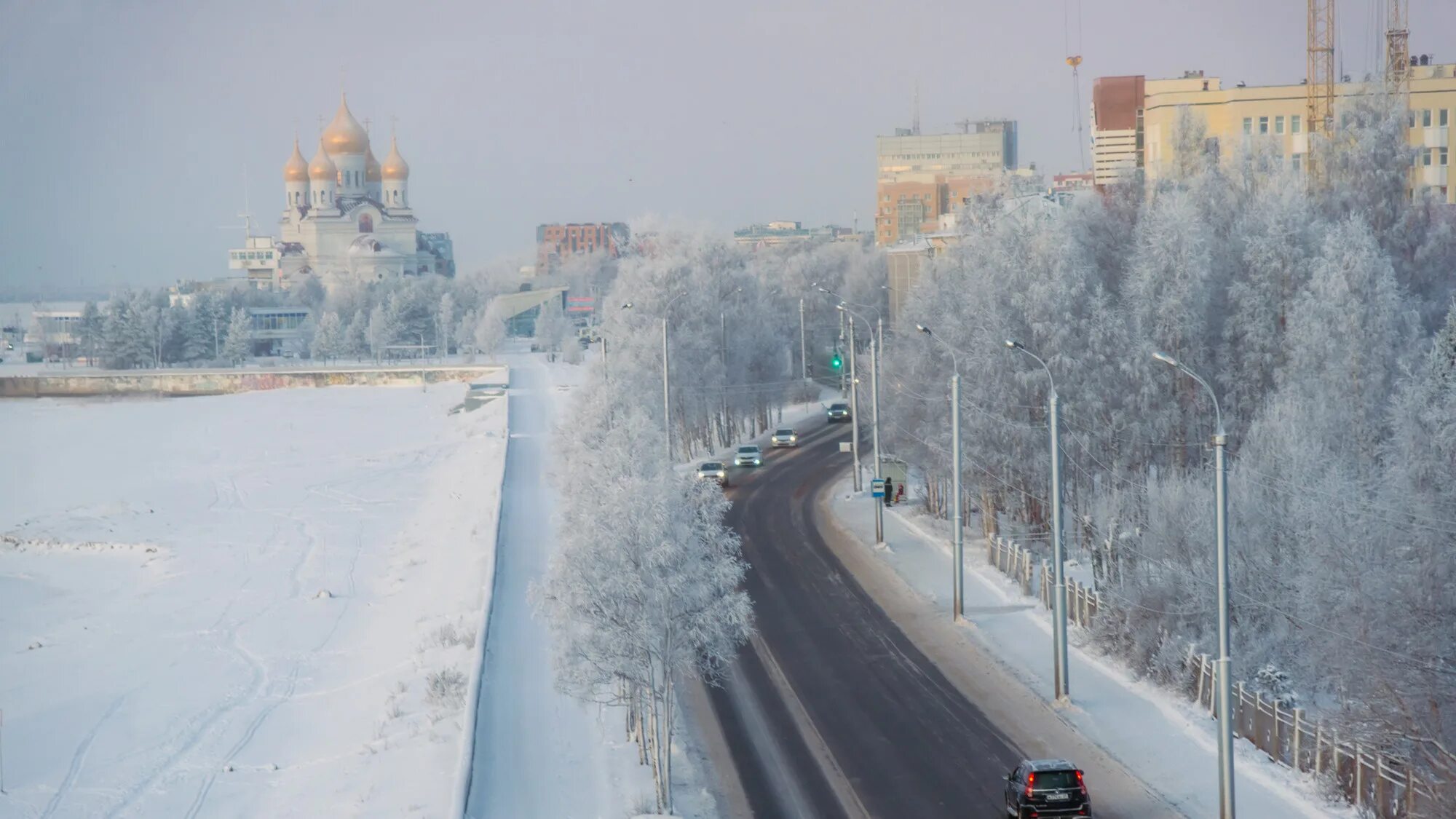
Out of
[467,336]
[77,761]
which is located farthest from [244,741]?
[467,336]

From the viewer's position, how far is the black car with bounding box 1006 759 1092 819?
51.3 feet

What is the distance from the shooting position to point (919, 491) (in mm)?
43031

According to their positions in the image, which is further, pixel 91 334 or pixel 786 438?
pixel 91 334

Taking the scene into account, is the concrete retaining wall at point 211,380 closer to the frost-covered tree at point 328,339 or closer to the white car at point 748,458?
the frost-covered tree at point 328,339

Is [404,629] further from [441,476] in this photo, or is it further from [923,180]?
[923,180]

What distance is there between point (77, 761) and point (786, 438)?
31659mm

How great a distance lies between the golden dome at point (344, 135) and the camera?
493 feet

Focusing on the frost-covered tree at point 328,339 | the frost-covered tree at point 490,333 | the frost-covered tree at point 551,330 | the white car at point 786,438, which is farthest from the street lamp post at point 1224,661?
the frost-covered tree at point 328,339

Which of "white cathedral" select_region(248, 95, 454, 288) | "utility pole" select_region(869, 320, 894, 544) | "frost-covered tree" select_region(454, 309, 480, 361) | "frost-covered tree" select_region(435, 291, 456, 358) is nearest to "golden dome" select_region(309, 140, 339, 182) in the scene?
"white cathedral" select_region(248, 95, 454, 288)

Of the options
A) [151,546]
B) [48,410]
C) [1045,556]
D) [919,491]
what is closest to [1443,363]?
[1045,556]

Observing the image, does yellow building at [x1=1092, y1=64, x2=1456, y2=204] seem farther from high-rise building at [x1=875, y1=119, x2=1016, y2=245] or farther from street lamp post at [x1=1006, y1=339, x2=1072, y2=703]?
high-rise building at [x1=875, y1=119, x2=1016, y2=245]

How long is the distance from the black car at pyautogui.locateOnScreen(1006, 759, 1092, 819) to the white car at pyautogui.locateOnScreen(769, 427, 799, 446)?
121ft

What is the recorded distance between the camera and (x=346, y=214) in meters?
147

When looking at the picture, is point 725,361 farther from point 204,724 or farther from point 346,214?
point 346,214
